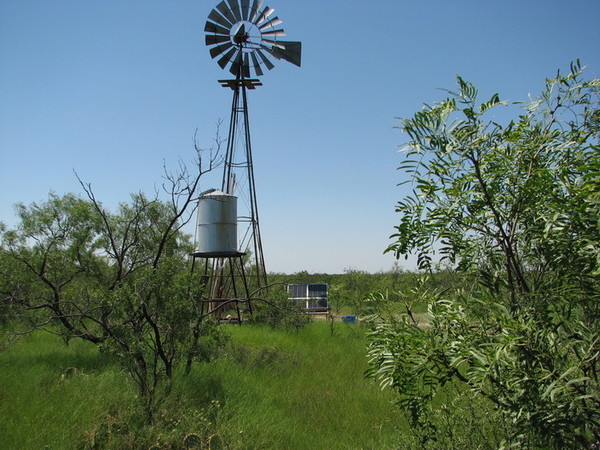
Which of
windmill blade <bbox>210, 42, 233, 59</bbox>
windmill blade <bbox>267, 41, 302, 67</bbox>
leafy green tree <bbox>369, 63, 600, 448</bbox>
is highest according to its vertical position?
windmill blade <bbox>210, 42, 233, 59</bbox>

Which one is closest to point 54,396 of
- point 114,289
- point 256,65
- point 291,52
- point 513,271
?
point 114,289

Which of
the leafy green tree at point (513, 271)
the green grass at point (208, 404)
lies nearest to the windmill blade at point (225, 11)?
the green grass at point (208, 404)

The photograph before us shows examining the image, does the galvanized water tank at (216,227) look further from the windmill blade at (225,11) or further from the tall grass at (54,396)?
the windmill blade at (225,11)

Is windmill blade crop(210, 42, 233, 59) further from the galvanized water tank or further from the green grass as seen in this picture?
the green grass

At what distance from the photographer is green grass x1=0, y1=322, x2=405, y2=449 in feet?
15.0

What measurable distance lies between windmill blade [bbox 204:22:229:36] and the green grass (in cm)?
811

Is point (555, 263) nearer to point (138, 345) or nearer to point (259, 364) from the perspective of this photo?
point (138, 345)

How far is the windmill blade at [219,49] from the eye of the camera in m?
12.8

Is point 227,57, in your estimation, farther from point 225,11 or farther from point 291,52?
point 291,52

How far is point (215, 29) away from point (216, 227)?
5.45m

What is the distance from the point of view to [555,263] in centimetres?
199

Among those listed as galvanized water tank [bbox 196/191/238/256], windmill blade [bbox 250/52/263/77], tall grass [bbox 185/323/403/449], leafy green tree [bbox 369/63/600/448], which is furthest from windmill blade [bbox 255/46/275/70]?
leafy green tree [bbox 369/63/600/448]

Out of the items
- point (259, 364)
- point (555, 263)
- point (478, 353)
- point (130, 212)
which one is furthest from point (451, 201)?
point (130, 212)

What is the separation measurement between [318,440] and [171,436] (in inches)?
59.2
